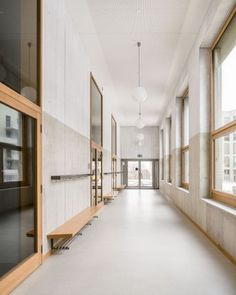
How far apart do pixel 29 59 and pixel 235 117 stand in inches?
129

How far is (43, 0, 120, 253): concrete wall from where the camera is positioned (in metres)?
4.61

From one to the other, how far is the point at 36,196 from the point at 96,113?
20.1ft

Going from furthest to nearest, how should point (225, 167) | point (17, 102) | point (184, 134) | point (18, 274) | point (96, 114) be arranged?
point (184, 134), point (96, 114), point (225, 167), point (17, 102), point (18, 274)

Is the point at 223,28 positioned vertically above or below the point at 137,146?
above

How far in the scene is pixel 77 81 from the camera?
686 cm

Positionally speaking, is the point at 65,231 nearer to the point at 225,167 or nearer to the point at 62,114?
the point at 62,114

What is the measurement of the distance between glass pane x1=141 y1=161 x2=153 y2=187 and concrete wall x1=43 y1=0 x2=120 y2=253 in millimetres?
14464

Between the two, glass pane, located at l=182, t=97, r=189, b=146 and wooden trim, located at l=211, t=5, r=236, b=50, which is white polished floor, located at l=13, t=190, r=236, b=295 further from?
glass pane, located at l=182, t=97, r=189, b=146

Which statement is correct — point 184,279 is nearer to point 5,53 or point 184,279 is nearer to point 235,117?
point 235,117

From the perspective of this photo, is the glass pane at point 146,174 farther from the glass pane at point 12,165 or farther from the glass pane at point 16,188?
the glass pane at point 12,165

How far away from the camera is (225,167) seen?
5590mm

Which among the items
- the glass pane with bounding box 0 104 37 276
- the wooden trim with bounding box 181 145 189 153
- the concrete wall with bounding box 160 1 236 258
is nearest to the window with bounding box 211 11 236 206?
the concrete wall with bounding box 160 1 236 258

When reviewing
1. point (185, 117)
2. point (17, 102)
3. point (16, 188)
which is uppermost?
point (185, 117)

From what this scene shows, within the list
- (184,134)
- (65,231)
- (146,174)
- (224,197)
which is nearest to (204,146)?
(224,197)
